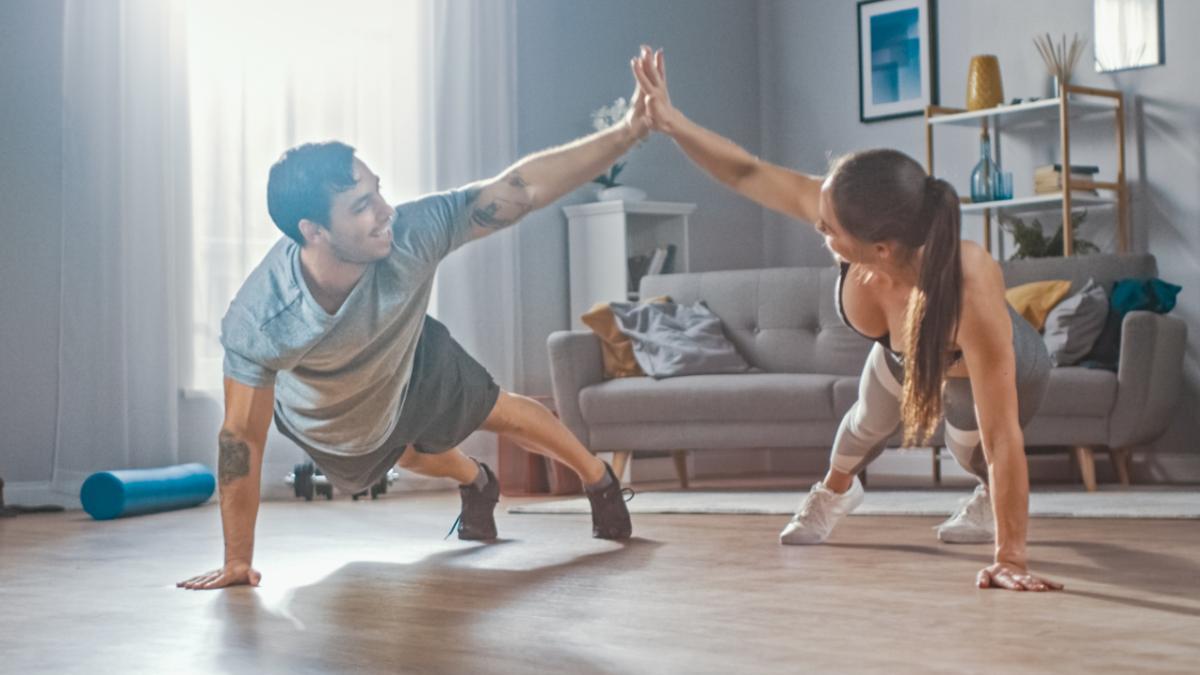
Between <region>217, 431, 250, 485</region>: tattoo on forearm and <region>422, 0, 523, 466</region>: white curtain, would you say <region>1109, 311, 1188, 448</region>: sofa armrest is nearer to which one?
<region>422, 0, 523, 466</region>: white curtain

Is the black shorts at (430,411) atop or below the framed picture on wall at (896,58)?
below

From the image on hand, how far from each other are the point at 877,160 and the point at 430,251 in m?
0.97

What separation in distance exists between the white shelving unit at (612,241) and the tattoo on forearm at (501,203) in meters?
3.41

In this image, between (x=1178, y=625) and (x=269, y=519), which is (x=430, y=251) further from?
(x=269, y=519)

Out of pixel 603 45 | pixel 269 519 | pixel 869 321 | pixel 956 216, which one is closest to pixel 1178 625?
pixel 956 216

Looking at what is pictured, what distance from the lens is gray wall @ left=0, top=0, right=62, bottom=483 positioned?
5316 millimetres

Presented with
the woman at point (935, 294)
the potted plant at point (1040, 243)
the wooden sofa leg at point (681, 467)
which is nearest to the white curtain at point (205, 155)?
the wooden sofa leg at point (681, 467)

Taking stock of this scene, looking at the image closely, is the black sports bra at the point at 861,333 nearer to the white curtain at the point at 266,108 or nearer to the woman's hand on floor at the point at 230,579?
the woman's hand on floor at the point at 230,579

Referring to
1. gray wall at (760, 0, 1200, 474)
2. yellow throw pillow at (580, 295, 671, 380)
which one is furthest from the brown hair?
gray wall at (760, 0, 1200, 474)

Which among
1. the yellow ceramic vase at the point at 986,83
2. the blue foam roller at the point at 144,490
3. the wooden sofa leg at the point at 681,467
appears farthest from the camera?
the yellow ceramic vase at the point at 986,83

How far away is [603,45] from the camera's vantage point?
705 centimetres

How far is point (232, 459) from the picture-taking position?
9.40 feet

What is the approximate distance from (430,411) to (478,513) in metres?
0.56

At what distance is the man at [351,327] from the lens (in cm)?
288
